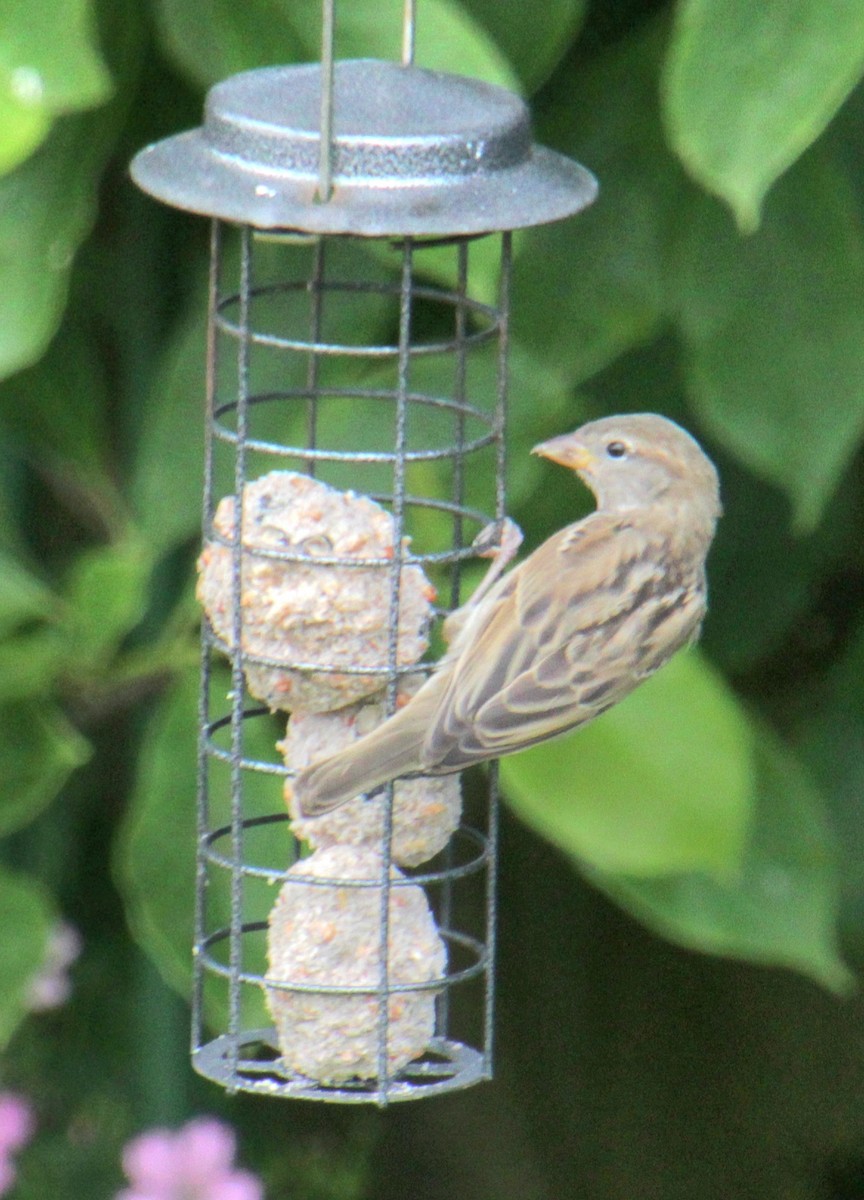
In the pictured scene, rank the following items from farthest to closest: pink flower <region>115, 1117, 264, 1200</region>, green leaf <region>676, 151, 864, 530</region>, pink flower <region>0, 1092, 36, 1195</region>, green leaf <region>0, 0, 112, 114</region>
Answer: pink flower <region>0, 1092, 36, 1195</region> < pink flower <region>115, 1117, 264, 1200</region> < green leaf <region>676, 151, 864, 530</region> < green leaf <region>0, 0, 112, 114</region>

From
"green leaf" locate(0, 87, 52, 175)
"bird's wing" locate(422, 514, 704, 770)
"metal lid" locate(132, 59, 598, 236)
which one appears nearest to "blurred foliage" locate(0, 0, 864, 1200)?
"green leaf" locate(0, 87, 52, 175)

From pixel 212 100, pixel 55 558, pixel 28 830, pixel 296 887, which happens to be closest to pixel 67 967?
pixel 28 830

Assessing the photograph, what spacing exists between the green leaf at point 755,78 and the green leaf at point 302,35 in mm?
228

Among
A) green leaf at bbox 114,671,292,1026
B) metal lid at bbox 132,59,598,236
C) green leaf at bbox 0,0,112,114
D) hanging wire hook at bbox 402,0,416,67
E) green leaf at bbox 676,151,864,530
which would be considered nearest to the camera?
metal lid at bbox 132,59,598,236

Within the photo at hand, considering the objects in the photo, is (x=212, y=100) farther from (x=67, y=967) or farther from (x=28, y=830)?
(x=67, y=967)

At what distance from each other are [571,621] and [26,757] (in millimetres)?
874

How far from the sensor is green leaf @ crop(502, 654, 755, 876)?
2.68 m

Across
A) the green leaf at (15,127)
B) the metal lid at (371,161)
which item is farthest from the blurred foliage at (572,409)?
the metal lid at (371,161)

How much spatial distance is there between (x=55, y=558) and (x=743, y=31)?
2357 millimetres

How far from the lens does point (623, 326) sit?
2.93 metres

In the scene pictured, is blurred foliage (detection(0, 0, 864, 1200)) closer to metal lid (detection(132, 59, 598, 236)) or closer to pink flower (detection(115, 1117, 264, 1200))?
metal lid (detection(132, 59, 598, 236))

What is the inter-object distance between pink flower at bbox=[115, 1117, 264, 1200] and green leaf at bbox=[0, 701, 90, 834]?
0.74m

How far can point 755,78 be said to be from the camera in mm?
2326

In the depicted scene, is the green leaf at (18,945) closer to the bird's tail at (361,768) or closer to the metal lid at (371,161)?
the bird's tail at (361,768)
